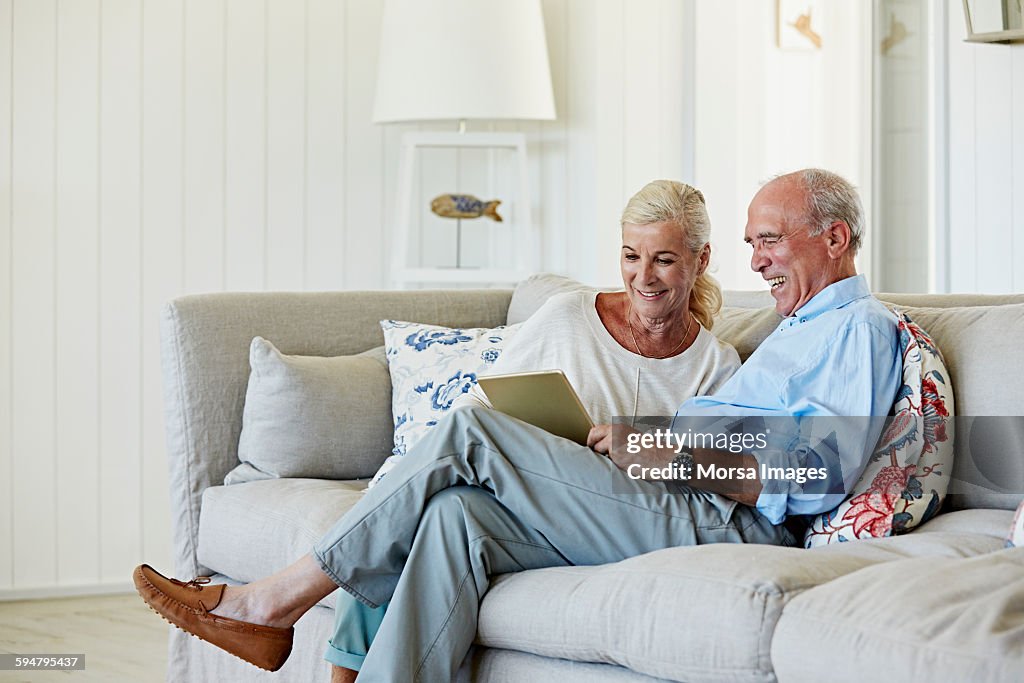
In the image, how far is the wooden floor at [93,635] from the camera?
3057 millimetres

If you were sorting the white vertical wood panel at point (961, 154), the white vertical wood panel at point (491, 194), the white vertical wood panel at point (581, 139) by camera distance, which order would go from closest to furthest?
the white vertical wood panel at point (961, 154) < the white vertical wood panel at point (581, 139) < the white vertical wood panel at point (491, 194)

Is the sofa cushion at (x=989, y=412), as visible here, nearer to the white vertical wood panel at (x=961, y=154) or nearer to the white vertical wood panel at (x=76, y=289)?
the white vertical wood panel at (x=961, y=154)

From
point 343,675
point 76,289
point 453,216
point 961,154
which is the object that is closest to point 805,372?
point 343,675

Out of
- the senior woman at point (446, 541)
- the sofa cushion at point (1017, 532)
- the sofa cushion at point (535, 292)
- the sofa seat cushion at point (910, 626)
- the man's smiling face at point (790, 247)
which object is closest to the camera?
the sofa seat cushion at point (910, 626)

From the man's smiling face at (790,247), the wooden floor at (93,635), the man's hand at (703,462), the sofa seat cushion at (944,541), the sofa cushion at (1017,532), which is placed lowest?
the wooden floor at (93,635)

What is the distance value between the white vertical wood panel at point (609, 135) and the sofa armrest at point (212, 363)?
4.28 ft

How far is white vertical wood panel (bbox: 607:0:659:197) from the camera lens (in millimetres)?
4184

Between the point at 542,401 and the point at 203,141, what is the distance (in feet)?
7.03

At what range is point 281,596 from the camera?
2.17 metres

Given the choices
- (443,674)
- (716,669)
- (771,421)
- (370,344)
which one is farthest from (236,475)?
(716,669)

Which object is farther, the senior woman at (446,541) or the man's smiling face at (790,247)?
the man's smiling face at (790,247)

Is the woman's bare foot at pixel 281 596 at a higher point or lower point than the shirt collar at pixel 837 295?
lower

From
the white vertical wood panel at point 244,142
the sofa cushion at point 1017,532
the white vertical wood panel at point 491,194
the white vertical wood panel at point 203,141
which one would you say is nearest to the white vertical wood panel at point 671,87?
the white vertical wood panel at point 491,194

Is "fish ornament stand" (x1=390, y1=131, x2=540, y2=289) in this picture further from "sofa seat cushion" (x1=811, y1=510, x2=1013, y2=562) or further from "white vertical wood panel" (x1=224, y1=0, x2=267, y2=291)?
"sofa seat cushion" (x1=811, y1=510, x2=1013, y2=562)
